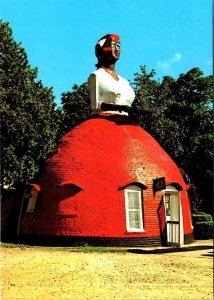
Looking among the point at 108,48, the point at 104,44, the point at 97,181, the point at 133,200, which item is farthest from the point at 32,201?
the point at 104,44

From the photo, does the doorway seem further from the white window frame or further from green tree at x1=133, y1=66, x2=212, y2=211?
green tree at x1=133, y1=66, x2=212, y2=211

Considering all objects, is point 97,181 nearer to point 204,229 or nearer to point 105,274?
point 105,274

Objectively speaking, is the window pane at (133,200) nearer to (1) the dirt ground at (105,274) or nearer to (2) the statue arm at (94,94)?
(1) the dirt ground at (105,274)

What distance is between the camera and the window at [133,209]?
1869 cm

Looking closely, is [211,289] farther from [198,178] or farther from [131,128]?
[198,178]

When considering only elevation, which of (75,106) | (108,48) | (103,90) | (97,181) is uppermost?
(75,106)

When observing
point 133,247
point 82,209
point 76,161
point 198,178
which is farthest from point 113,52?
point 198,178

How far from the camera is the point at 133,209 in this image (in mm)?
18859

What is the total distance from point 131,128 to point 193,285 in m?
11.9

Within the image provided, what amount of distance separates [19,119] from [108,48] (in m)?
9.27

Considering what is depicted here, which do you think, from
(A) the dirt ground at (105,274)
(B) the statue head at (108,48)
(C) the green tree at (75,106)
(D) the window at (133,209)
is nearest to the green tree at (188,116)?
(C) the green tree at (75,106)

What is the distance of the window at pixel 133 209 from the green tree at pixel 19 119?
430 inches

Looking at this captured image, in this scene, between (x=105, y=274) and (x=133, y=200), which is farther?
(x=133, y=200)

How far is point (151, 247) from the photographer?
1858 centimetres
